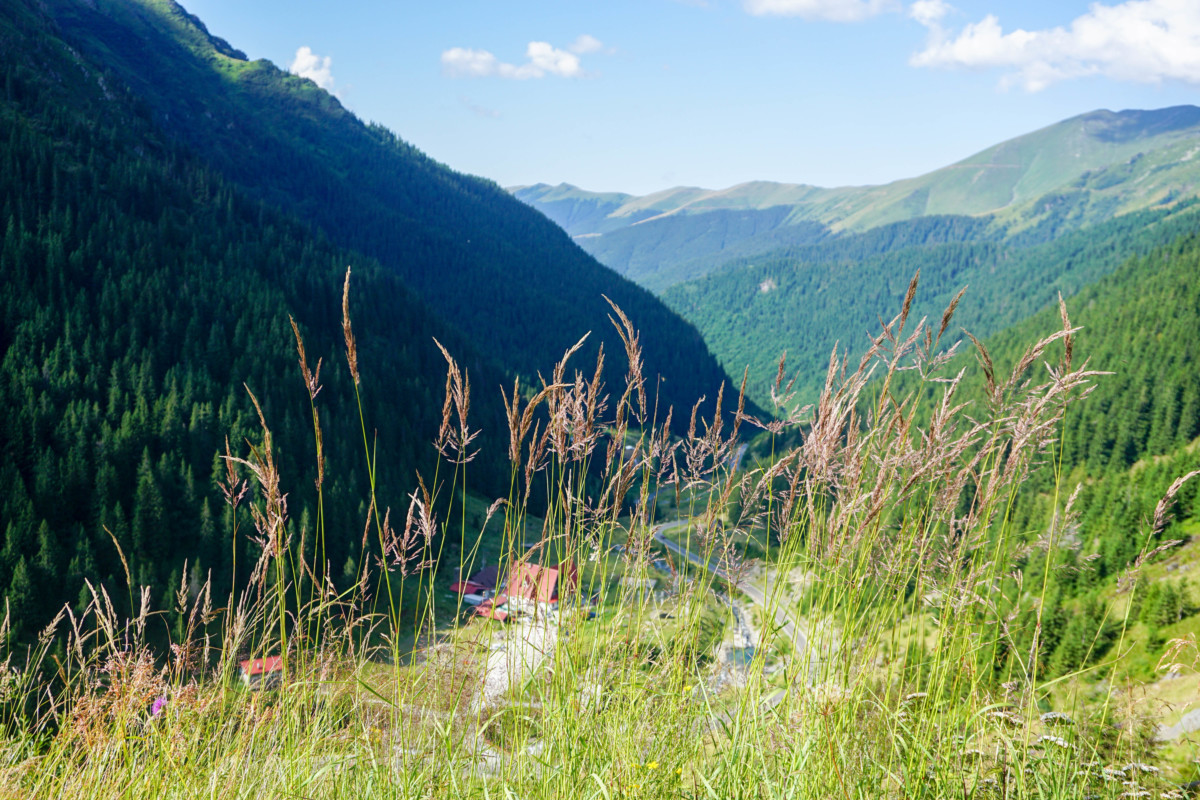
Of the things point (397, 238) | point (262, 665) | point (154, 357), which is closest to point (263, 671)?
point (262, 665)

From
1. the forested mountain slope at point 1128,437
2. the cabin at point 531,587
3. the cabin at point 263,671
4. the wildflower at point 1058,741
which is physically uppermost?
the cabin at point 531,587

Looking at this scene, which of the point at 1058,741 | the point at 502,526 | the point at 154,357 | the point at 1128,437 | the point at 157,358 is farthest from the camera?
the point at 1128,437

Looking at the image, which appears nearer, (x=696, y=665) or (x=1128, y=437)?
(x=696, y=665)

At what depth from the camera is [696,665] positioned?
129 inches

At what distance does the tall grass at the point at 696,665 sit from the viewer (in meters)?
2.69

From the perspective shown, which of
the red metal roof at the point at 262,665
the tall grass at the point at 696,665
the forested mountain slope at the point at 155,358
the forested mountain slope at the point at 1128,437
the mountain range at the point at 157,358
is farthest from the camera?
the forested mountain slope at the point at 155,358

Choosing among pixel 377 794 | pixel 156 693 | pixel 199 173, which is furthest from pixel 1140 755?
pixel 199 173

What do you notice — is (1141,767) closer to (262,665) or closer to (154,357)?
(262,665)

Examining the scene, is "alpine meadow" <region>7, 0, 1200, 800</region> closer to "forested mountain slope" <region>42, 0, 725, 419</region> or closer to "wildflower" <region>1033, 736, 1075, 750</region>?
"wildflower" <region>1033, 736, 1075, 750</region>

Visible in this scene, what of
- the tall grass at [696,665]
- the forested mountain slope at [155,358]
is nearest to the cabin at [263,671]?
the tall grass at [696,665]

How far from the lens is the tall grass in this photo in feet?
8.82

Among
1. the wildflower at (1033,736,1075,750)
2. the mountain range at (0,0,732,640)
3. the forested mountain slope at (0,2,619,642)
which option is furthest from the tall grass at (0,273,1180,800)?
the forested mountain slope at (0,2,619,642)

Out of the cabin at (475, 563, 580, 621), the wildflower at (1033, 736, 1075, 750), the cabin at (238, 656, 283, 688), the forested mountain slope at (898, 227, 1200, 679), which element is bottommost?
the forested mountain slope at (898, 227, 1200, 679)

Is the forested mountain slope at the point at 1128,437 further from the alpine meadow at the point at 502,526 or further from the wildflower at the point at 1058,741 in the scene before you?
the wildflower at the point at 1058,741
